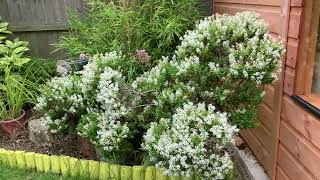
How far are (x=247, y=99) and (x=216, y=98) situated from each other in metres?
0.21

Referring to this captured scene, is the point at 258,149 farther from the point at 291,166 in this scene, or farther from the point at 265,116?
the point at 291,166

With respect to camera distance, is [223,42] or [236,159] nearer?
[223,42]

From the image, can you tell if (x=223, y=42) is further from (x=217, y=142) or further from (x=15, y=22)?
(x=15, y=22)

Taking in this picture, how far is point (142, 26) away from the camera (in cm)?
415

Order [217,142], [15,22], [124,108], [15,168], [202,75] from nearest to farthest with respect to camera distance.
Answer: [217,142] < [202,75] < [124,108] < [15,168] < [15,22]

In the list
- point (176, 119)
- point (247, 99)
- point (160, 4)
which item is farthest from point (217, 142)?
point (160, 4)

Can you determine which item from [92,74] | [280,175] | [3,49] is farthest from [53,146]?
[280,175]

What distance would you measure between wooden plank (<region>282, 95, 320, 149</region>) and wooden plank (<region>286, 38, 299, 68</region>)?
226 mm

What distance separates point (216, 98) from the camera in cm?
244

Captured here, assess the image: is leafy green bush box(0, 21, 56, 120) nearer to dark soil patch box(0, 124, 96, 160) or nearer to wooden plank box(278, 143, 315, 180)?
dark soil patch box(0, 124, 96, 160)

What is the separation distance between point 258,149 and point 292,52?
43.8 inches

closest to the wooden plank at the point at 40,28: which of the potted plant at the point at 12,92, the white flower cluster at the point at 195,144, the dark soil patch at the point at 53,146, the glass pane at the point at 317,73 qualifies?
the potted plant at the point at 12,92

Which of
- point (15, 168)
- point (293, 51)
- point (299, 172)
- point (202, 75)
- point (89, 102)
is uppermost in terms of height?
point (293, 51)

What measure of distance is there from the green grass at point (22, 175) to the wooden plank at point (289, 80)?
1.82 m
